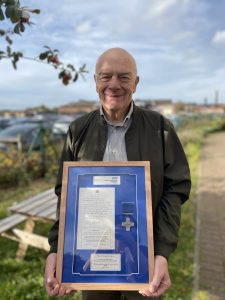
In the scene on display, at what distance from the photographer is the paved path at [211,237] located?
367cm

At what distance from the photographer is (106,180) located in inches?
72.5

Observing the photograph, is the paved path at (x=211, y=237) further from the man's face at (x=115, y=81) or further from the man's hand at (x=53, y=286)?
the man's face at (x=115, y=81)

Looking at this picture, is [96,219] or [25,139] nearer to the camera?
[96,219]

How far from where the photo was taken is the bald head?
1.85 meters

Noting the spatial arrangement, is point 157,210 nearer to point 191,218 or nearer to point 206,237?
point 206,237

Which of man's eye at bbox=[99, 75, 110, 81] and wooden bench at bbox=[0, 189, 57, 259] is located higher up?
man's eye at bbox=[99, 75, 110, 81]

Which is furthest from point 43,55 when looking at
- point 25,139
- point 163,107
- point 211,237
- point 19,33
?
point 163,107

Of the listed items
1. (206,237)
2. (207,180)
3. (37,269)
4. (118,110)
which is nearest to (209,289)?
(206,237)

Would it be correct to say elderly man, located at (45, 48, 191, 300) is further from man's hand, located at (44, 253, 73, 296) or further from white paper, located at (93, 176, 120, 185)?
white paper, located at (93, 176, 120, 185)

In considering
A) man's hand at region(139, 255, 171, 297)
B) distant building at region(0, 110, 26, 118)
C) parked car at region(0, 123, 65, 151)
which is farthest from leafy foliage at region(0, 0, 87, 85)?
distant building at region(0, 110, 26, 118)

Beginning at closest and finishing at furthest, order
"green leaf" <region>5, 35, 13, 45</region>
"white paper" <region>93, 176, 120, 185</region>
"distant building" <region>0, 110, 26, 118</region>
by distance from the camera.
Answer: "white paper" <region>93, 176, 120, 185</region> → "green leaf" <region>5, 35, 13, 45</region> → "distant building" <region>0, 110, 26, 118</region>

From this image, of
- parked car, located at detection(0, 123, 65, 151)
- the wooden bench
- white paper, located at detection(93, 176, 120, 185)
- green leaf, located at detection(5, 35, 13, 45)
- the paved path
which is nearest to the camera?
white paper, located at detection(93, 176, 120, 185)

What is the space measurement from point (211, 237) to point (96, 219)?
3533 mm

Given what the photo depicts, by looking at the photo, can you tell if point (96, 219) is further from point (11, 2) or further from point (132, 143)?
point (11, 2)
